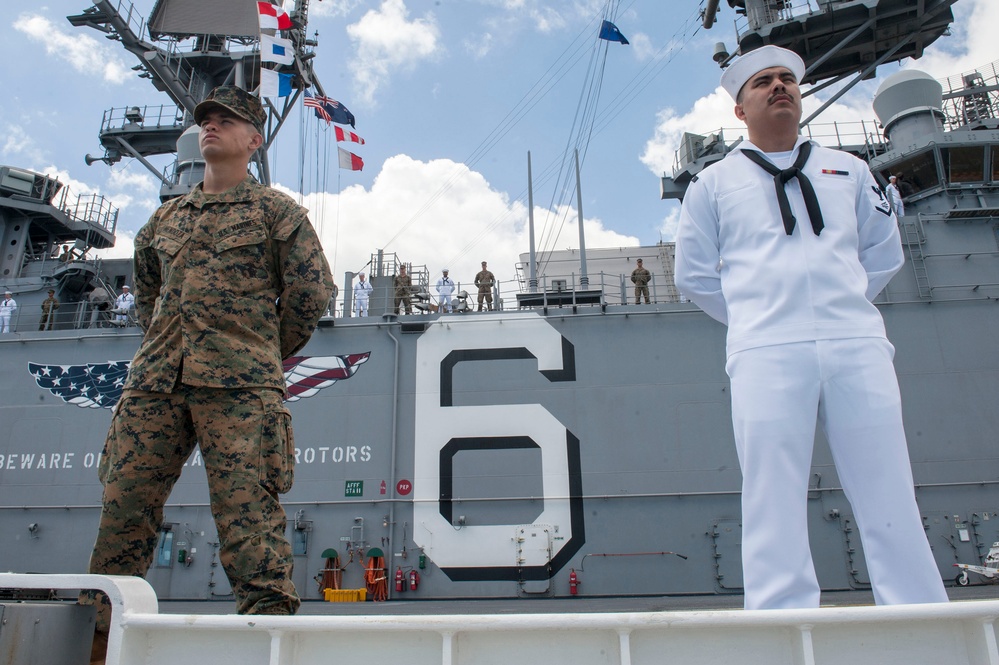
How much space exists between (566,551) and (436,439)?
209cm

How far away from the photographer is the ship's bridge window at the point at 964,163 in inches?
375

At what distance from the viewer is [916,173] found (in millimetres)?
10070

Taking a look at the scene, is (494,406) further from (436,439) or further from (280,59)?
(280,59)

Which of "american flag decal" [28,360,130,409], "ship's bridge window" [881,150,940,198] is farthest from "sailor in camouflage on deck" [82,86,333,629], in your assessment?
"ship's bridge window" [881,150,940,198]

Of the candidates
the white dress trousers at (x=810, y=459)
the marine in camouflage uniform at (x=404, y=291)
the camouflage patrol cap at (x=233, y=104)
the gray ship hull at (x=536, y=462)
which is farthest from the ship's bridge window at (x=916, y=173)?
the camouflage patrol cap at (x=233, y=104)

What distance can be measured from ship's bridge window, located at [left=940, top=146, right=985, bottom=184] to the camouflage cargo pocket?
426 inches

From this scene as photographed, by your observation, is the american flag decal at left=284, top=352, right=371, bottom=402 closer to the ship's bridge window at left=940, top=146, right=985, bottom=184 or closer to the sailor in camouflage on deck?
the sailor in camouflage on deck

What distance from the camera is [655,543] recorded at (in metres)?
7.84

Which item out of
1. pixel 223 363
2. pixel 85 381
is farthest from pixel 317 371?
pixel 223 363

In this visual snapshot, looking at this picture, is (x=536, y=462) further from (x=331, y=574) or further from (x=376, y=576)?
(x=331, y=574)

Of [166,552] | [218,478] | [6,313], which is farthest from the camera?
[6,313]

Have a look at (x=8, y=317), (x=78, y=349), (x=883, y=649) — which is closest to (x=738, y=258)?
(x=883, y=649)

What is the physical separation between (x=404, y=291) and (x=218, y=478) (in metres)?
8.44

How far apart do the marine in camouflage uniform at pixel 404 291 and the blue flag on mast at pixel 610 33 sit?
6511mm
